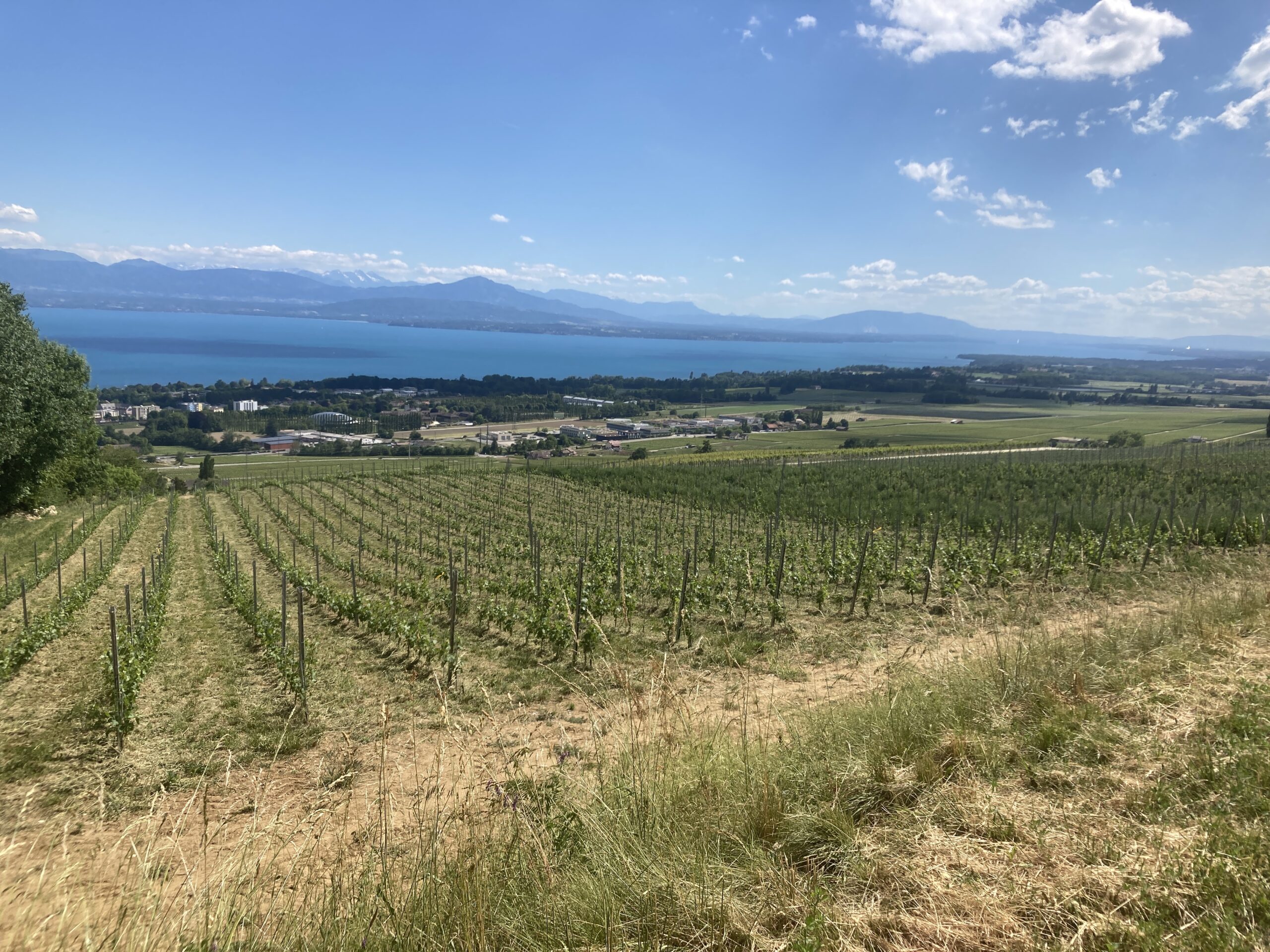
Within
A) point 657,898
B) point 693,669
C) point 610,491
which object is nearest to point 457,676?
point 693,669

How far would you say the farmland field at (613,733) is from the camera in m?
2.35

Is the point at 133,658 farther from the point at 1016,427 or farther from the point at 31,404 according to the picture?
the point at 1016,427

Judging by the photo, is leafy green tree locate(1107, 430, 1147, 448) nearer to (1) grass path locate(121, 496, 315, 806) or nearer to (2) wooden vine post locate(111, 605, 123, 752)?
(1) grass path locate(121, 496, 315, 806)

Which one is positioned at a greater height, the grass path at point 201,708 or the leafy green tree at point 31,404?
the leafy green tree at point 31,404

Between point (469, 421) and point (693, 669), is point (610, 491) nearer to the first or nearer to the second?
point (693, 669)

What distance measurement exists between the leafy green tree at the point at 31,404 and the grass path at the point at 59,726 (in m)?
11.6

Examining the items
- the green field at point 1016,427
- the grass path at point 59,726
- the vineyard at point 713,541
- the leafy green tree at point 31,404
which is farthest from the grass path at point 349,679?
the green field at point 1016,427

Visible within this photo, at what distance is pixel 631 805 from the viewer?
309 cm

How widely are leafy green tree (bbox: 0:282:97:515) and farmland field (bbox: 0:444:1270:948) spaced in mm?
3974

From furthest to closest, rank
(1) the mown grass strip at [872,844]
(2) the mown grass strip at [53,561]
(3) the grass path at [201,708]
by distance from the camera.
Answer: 1. (2) the mown grass strip at [53,561]
2. (3) the grass path at [201,708]
3. (1) the mown grass strip at [872,844]

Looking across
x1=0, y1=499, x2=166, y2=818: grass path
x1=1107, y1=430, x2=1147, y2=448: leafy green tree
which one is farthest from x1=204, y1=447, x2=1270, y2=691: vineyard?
x1=1107, y1=430, x2=1147, y2=448: leafy green tree

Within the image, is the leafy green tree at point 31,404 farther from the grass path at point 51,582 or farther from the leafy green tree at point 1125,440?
the leafy green tree at point 1125,440

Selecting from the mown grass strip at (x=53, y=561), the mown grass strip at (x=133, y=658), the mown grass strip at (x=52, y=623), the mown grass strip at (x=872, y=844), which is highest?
the mown grass strip at (x=872, y=844)

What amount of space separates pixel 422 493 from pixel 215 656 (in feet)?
78.6
